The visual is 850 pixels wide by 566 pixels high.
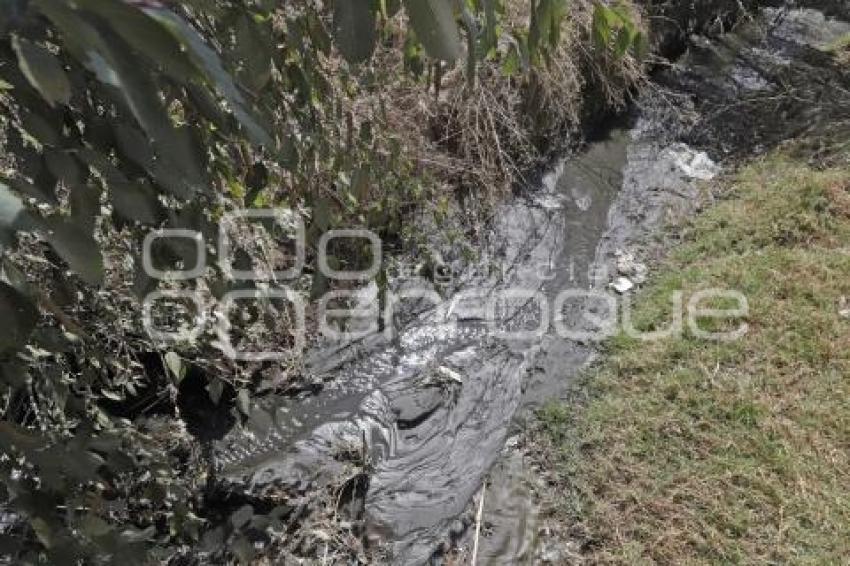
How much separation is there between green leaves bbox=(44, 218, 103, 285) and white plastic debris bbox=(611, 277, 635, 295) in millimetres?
3493

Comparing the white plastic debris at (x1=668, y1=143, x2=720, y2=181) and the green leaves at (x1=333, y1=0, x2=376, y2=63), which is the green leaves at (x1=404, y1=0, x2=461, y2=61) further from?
the white plastic debris at (x1=668, y1=143, x2=720, y2=181)

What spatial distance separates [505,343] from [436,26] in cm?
306

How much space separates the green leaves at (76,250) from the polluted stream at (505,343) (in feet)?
5.59

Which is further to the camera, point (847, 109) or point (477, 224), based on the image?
point (847, 109)

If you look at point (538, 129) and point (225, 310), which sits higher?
point (225, 310)

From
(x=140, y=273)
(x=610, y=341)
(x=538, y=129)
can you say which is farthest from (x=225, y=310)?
(x=538, y=129)

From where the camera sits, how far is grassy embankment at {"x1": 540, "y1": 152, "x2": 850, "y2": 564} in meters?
2.76

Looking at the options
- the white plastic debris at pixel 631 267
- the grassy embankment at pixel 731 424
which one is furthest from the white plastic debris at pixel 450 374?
the white plastic debris at pixel 631 267

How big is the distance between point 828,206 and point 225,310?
3.19m

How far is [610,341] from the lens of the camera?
364 centimetres

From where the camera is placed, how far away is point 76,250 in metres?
0.67

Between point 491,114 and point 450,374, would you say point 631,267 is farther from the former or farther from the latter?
point 450,374

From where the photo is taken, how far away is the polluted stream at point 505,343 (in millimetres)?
2896

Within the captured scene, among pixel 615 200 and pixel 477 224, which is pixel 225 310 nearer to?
pixel 477 224
